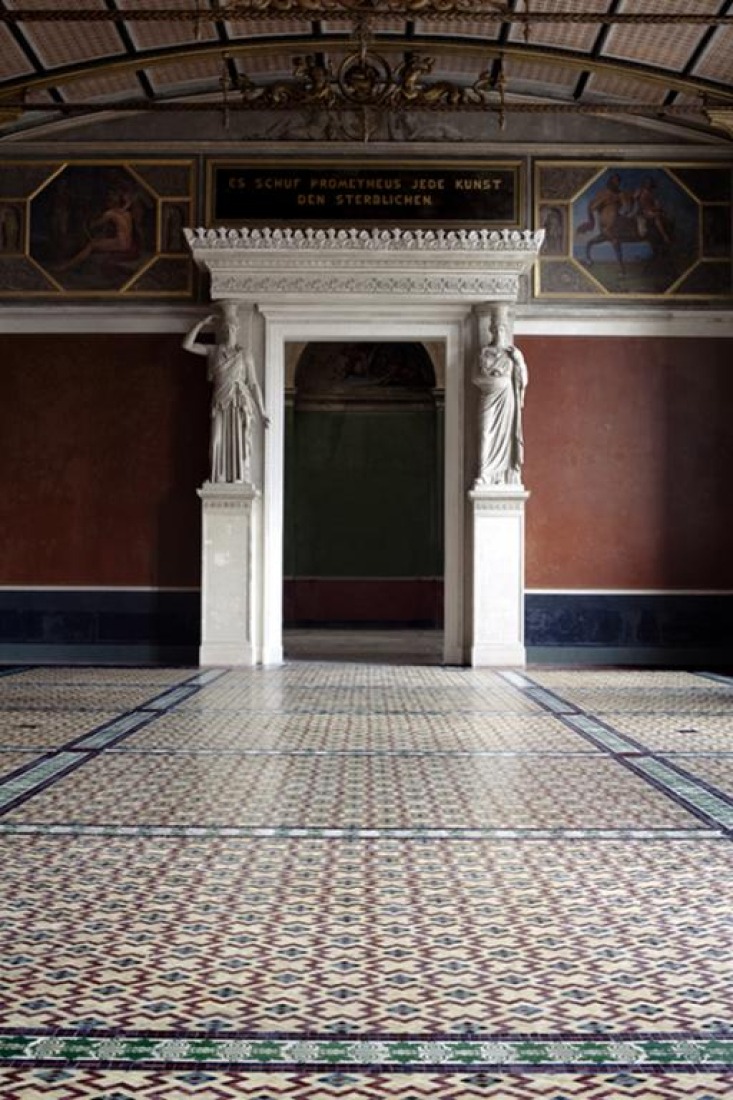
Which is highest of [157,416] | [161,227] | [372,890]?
[161,227]

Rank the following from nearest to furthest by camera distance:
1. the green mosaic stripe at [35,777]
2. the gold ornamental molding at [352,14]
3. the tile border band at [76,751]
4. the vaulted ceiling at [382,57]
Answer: the green mosaic stripe at [35,777], the tile border band at [76,751], the gold ornamental molding at [352,14], the vaulted ceiling at [382,57]

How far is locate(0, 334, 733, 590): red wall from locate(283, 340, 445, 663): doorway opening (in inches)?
309

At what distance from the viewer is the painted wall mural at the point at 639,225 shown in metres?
15.6

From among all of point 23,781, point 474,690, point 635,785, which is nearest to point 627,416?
point 474,690

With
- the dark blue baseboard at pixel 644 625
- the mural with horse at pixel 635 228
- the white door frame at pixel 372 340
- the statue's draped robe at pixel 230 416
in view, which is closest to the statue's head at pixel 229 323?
the statue's draped robe at pixel 230 416

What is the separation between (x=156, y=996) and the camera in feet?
11.4

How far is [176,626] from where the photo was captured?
15547 millimetres

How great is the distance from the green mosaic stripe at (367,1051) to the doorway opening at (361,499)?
20166 mm

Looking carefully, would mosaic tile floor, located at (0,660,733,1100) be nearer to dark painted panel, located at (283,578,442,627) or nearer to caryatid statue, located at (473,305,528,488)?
caryatid statue, located at (473,305,528,488)

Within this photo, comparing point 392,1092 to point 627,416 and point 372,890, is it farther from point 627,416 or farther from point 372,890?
point 627,416

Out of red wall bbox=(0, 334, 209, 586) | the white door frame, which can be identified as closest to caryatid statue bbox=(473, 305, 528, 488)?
the white door frame

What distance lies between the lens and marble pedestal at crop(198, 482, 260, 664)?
14906mm

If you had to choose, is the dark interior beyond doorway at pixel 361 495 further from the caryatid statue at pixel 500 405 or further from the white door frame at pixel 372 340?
the caryatid statue at pixel 500 405

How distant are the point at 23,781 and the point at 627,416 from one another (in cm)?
1040
